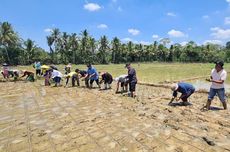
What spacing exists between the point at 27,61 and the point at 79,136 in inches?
1957

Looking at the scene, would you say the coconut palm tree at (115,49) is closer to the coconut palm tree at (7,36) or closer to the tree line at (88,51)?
the tree line at (88,51)

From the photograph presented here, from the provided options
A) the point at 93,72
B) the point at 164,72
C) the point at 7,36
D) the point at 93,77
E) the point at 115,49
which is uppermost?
the point at 7,36

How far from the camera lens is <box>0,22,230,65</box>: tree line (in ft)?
166

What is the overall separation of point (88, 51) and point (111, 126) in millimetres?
55189

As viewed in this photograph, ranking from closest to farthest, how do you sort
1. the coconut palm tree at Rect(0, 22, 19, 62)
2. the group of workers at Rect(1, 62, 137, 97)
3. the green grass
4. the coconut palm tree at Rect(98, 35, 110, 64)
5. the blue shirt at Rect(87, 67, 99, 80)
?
the group of workers at Rect(1, 62, 137, 97) < the blue shirt at Rect(87, 67, 99, 80) < the green grass < the coconut palm tree at Rect(0, 22, 19, 62) < the coconut palm tree at Rect(98, 35, 110, 64)

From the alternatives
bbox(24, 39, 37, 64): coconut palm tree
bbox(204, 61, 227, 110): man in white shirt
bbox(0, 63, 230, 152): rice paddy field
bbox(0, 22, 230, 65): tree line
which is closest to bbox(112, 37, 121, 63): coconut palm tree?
bbox(0, 22, 230, 65): tree line

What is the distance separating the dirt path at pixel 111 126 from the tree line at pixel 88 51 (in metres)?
37.3

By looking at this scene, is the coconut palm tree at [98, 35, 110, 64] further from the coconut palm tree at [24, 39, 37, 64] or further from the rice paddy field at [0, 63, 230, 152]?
the rice paddy field at [0, 63, 230, 152]

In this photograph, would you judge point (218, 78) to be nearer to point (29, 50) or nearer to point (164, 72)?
point (164, 72)

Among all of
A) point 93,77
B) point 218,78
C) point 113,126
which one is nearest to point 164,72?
point 93,77

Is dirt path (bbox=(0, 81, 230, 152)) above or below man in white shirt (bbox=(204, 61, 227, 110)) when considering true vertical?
below

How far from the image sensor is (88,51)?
60.6m

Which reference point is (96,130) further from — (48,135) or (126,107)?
(126,107)

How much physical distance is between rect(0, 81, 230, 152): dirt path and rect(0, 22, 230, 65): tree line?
37.3m
